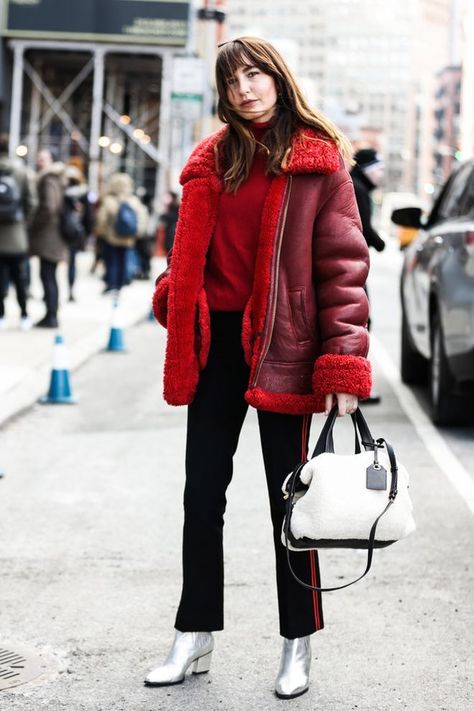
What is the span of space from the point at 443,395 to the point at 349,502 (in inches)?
218

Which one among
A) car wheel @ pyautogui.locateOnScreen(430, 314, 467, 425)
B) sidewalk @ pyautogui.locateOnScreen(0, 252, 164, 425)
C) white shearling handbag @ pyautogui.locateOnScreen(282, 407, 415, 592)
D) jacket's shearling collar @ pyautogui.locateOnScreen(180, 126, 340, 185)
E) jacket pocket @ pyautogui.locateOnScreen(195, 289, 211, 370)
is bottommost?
sidewalk @ pyautogui.locateOnScreen(0, 252, 164, 425)

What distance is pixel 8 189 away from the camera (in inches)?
548

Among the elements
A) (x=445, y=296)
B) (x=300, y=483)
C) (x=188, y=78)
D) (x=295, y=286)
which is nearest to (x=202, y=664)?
(x=300, y=483)

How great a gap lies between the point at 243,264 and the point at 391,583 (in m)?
1.93

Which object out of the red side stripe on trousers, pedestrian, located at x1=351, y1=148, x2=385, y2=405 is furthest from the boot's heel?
pedestrian, located at x1=351, y1=148, x2=385, y2=405

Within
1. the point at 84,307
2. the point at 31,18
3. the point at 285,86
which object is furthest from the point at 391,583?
the point at 31,18

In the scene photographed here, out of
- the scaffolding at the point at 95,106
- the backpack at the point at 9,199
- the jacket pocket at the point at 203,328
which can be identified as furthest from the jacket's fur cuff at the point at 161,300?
the scaffolding at the point at 95,106

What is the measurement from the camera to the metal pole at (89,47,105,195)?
33.0m

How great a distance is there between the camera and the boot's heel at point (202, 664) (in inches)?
169

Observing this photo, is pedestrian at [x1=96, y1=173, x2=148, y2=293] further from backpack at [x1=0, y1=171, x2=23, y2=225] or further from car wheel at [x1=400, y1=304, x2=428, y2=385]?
car wheel at [x1=400, y1=304, x2=428, y2=385]

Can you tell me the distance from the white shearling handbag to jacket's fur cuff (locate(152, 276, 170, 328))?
2.18 ft

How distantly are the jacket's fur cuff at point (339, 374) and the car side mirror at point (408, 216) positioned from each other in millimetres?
6614

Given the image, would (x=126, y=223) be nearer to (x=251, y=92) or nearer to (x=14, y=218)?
(x=14, y=218)

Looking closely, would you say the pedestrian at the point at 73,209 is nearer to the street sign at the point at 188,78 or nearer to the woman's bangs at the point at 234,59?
the street sign at the point at 188,78
